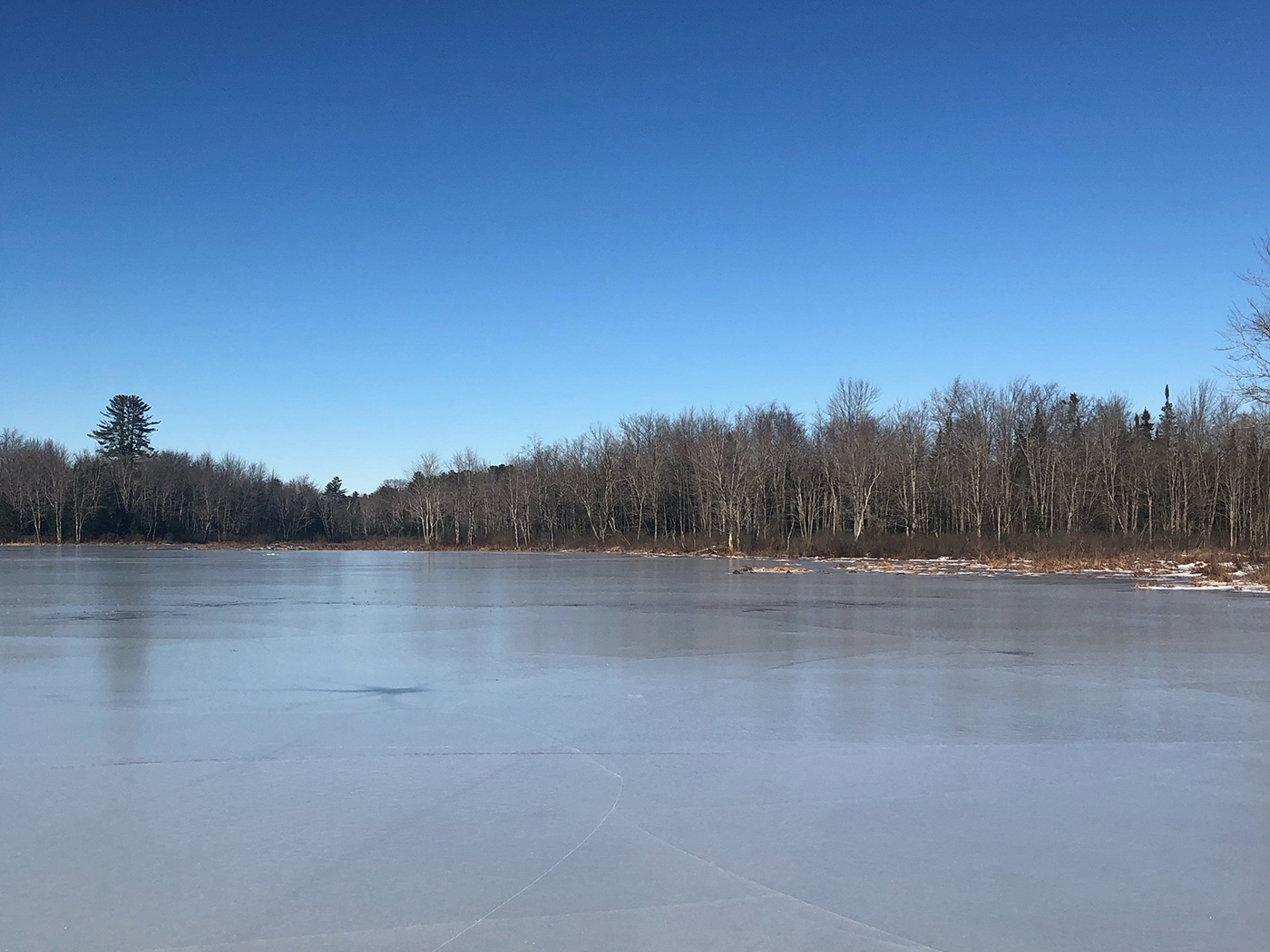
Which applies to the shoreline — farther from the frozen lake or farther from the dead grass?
the frozen lake

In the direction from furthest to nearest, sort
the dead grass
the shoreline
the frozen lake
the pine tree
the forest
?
the pine tree → the forest → the shoreline → the dead grass → the frozen lake

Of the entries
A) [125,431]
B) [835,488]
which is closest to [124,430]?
[125,431]

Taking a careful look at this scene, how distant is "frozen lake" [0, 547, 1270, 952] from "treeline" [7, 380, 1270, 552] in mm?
31933

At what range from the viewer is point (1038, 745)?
5367 millimetres

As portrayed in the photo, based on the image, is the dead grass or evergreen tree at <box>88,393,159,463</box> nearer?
the dead grass

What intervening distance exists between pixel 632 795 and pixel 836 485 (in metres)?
51.8

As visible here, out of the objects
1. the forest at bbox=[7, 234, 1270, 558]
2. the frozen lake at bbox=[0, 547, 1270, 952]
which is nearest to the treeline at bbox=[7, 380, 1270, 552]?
the forest at bbox=[7, 234, 1270, 558]

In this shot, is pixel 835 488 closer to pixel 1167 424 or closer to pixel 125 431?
pixel 1167 424

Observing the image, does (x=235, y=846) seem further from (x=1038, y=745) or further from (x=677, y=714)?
(x=1038, y=745)

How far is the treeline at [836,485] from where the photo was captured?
49562 millimetres

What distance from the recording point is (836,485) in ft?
180

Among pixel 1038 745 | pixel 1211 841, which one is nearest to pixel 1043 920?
pixel 1211 841

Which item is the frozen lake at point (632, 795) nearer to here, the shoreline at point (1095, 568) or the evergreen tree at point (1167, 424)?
the shoreline at point (1095, 568)

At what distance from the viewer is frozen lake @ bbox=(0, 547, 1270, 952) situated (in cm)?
304
